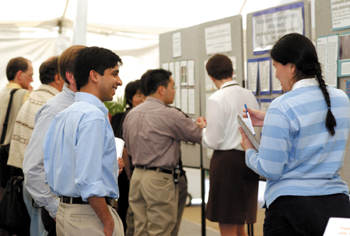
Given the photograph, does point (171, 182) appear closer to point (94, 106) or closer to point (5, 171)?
point (5, 171)

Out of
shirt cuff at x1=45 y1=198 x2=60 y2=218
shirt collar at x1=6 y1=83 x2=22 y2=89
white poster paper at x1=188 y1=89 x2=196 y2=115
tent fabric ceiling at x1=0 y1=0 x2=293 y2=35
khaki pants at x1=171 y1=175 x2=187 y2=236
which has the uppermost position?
tent fabric ceiling at x1=0 y1=0 x2=293 y2=35

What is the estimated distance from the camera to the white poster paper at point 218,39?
3.57m

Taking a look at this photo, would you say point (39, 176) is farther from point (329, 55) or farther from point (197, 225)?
point (197, 225)

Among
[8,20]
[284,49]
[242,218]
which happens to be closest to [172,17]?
[8,20]

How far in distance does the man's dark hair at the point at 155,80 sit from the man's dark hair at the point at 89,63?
4.89ft

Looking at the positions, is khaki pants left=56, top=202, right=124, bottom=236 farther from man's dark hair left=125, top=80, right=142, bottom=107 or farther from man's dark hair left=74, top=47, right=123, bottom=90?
man's dark hair left=125, top=80, right=142, bottom=107

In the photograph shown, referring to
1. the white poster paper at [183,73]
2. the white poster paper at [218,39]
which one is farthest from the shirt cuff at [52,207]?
the white poster paper at [183,73]

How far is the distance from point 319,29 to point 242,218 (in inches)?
58.5

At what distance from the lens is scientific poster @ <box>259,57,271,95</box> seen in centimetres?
318

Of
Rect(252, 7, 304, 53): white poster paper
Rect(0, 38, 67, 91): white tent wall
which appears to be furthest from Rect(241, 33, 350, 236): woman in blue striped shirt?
Rect(0, 38, 67, 91): white tent wall

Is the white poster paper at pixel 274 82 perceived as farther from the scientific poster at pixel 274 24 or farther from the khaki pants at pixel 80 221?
the khaki pants at pixel 80 221

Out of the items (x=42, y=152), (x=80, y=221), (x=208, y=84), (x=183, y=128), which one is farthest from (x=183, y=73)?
(x=80, y=221)

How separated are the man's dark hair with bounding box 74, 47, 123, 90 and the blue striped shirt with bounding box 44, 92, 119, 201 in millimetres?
77

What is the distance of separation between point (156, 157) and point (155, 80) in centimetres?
64
